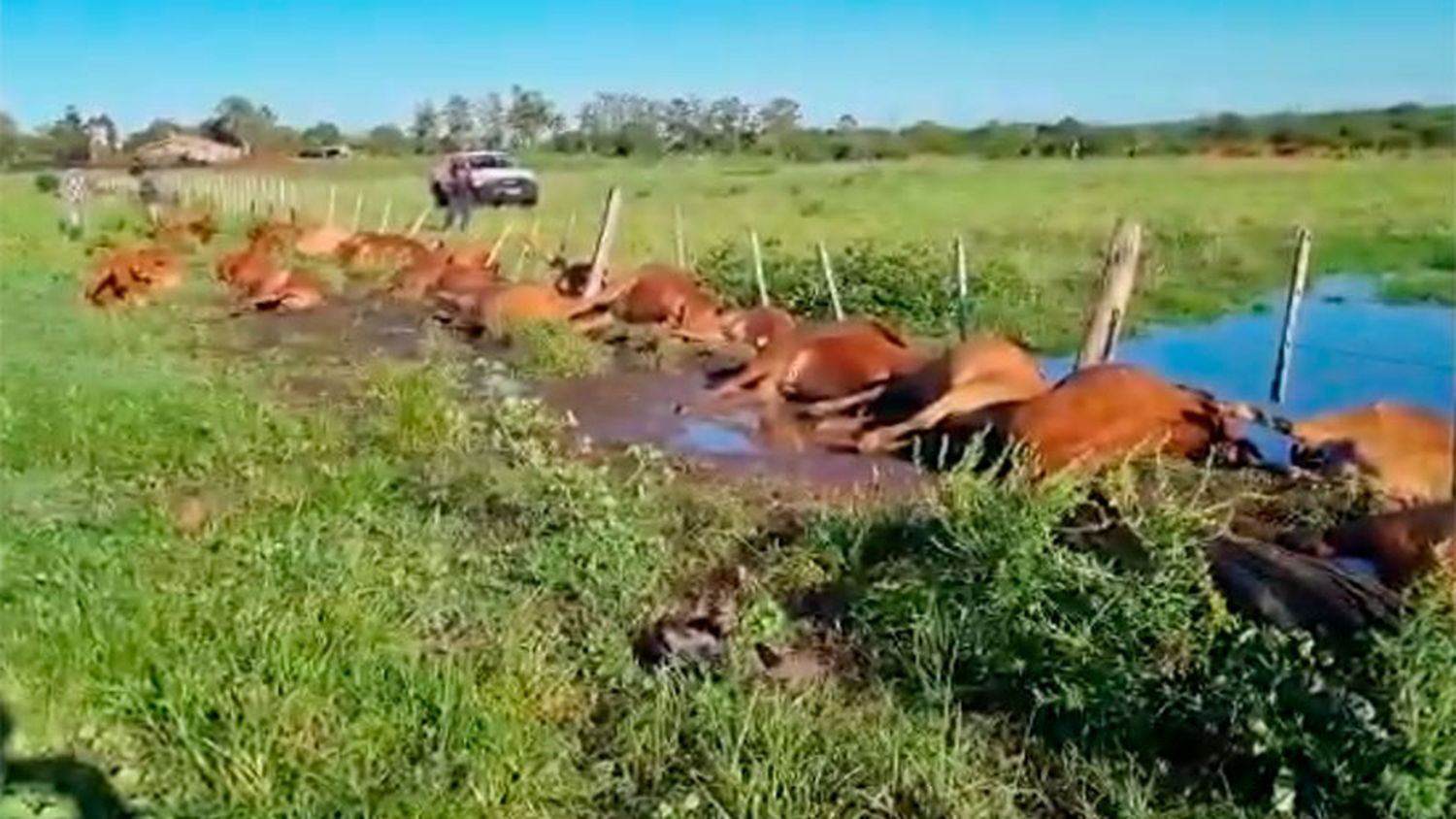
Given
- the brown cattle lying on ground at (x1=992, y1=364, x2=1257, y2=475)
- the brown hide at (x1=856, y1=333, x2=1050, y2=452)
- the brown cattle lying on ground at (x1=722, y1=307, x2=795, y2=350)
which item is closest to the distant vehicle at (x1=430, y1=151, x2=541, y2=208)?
the brown cattle lying on ground at (x1=722, y1=307, x2=795, y2=350)

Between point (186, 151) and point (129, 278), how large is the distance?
4275 centimetres

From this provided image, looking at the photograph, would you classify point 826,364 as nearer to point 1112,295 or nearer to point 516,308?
point 1112,295

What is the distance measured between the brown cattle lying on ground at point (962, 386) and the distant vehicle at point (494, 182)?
23.2m

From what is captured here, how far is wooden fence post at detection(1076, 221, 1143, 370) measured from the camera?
31.1 ft

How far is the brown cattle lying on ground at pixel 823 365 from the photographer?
10531mm

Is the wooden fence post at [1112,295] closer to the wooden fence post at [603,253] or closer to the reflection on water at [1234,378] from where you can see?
the reflection on water at [1234,378]

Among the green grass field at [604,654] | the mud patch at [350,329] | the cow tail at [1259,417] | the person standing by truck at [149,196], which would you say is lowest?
the mud patch at [350,329]

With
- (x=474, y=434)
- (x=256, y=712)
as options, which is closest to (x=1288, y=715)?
(x=256, y=712)

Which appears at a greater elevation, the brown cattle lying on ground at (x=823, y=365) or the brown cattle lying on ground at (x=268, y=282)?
the brown cattle lying on ground at (x=823, y=365)

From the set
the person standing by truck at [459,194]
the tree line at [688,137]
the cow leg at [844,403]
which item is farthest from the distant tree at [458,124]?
the cow leg at [844,403]

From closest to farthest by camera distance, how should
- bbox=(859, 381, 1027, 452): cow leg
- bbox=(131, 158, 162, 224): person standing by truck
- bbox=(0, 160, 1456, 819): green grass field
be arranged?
bbox=(0, 160, 1456, 819): green grass field, bbox=(859, 381, 1027, 452): cow leg, bbox=(131, 158, 162, 224): person standing by truck

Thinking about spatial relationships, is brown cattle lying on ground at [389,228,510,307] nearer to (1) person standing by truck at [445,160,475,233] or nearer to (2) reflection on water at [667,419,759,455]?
→ (2) reflection on water at [667,419,759,455]

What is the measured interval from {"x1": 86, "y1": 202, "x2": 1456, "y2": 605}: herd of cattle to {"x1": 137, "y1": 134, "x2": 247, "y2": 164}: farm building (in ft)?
124

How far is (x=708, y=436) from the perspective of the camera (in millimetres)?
9727
